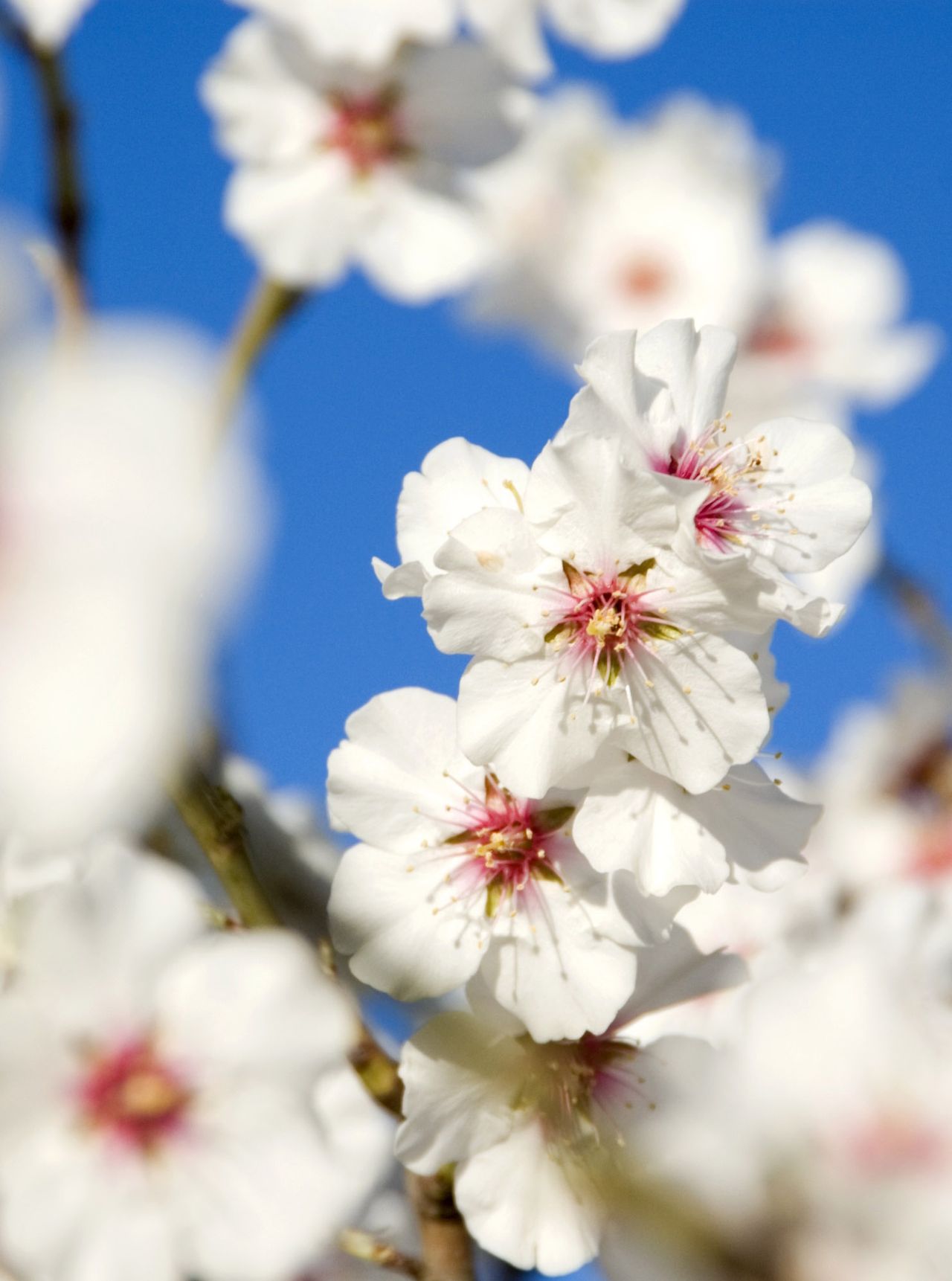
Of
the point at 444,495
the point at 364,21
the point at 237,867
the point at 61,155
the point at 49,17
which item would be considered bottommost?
the point at 237,867

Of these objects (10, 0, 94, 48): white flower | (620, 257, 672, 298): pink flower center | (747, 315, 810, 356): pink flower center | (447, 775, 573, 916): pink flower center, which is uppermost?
(620, 257, 672, 298): pink flower center

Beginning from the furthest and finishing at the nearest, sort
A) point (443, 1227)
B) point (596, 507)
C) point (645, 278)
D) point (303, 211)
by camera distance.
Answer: point (645, 278) < point (303, 211) < point (443, 1227) < point (596, 507)

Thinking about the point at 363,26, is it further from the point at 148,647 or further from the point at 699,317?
the point at 699,317

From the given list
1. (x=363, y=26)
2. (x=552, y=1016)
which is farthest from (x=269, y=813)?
(x=363, y=26)

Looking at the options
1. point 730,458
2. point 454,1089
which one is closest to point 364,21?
point 730,458

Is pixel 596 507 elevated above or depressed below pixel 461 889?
above

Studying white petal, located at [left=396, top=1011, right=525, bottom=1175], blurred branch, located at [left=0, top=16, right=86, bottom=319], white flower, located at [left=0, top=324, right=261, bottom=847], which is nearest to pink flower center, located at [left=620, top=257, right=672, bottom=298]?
blurred branch, located at [left=0, top=16, right=86, bottom=319]

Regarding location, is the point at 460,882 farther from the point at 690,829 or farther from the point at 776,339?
the point at 776,339

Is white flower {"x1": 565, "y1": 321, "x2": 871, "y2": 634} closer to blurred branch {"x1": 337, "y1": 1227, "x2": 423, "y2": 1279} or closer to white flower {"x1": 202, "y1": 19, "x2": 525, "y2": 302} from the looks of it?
blurred branch {"x1": 337, "y1": 1227, "x2": 423, "y2": 1279}
